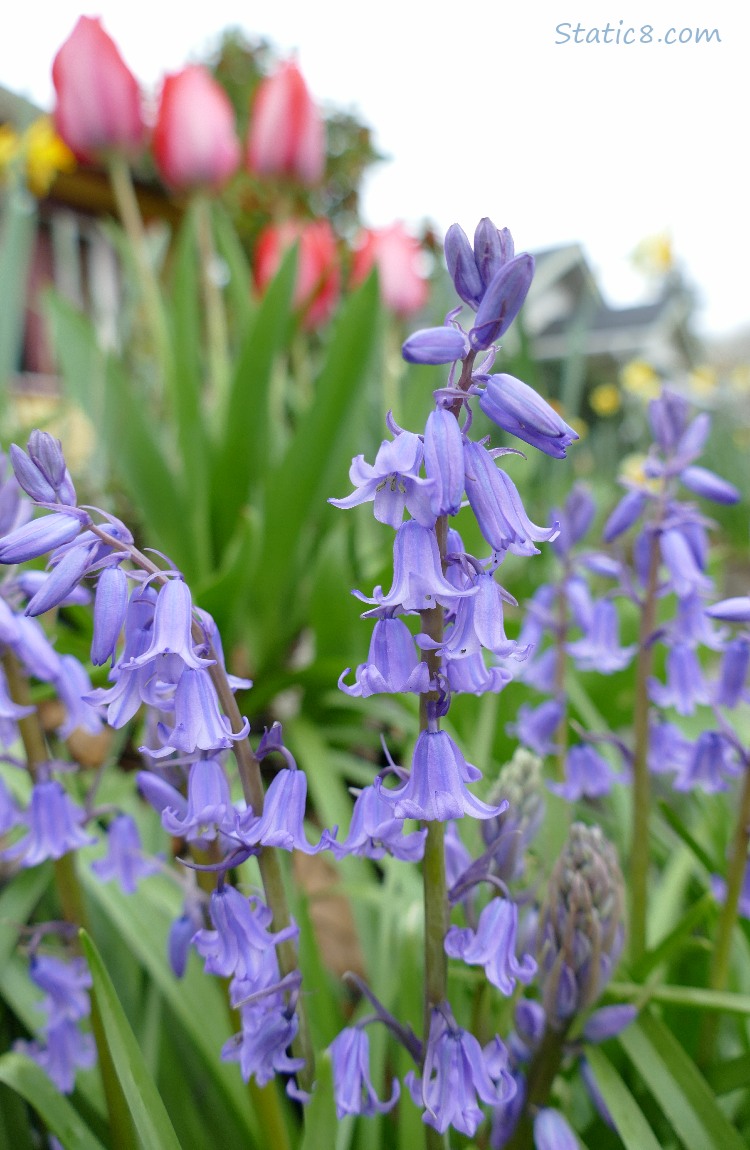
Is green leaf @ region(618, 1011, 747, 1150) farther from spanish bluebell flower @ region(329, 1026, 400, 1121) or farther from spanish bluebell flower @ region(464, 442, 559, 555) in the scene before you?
spanish bluebell flower @ region(464, 442, 559, 555)

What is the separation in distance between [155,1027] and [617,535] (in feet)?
3.10

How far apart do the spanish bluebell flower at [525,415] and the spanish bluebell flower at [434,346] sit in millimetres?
35

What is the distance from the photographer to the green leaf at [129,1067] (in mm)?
838

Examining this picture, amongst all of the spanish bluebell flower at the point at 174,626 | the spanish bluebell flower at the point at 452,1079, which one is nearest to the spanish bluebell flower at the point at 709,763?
the spanish bluebell flower at the point at 452,1079

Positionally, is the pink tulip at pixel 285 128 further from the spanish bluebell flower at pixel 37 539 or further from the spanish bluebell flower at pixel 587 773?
the spanish bluebell flower at pixel 37 539

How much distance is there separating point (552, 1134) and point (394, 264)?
3099 mm

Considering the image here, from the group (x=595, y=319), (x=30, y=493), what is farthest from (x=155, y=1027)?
(x=595, y=319)

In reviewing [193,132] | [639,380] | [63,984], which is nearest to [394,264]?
[193,132]

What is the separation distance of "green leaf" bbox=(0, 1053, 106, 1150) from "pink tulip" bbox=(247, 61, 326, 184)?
289 cm

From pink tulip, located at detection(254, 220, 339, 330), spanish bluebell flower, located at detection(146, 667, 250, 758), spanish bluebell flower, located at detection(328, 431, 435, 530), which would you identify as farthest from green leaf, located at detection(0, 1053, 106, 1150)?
pink tulip, located at detection(254, 220, 339, 330)

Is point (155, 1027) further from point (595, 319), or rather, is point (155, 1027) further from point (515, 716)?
point (595, 319)

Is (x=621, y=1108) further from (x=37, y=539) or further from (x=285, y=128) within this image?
(x=285, y=128)

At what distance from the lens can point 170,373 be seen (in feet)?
8.72

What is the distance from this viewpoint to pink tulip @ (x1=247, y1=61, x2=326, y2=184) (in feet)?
10.0
